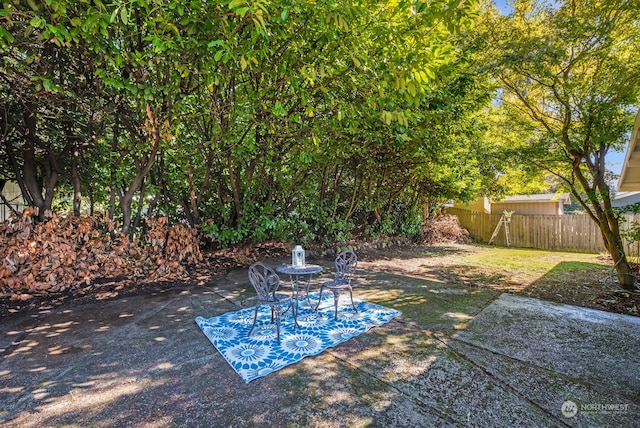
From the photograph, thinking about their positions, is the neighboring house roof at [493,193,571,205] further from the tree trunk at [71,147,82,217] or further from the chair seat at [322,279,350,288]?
the tree trunk at [71,147,82,217]

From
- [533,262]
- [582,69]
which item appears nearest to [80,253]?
[582,69]

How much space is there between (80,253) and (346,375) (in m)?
4.62

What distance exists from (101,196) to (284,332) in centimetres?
482

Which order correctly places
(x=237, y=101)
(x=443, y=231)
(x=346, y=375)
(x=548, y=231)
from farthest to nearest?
(x=443, y=231)
(x=548, y=231)
(x=237, y=101)
(x=346, y=375)

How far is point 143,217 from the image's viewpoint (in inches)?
237

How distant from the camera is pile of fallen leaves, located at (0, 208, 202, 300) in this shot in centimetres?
421

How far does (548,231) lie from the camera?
10.6m

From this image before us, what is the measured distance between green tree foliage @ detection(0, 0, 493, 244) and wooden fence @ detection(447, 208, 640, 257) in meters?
4.55

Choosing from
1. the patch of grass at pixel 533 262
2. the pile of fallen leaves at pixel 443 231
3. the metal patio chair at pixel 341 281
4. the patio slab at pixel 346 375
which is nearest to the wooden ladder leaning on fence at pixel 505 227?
the pile of fallen leaves at pixel 443 231

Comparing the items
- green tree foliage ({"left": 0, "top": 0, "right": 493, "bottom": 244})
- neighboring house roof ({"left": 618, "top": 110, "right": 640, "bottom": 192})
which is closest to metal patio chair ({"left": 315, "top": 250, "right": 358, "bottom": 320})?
green tree foliage ({"left": 0, "top": 0, "right": 493, "bottom": 244})

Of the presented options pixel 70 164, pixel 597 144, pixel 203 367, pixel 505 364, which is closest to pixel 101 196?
pixel 70 164

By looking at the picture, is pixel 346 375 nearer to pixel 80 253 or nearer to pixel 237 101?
pixel 237 101

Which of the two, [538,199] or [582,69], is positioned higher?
[582,69]

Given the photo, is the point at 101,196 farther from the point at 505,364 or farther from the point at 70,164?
the point at 505,364
